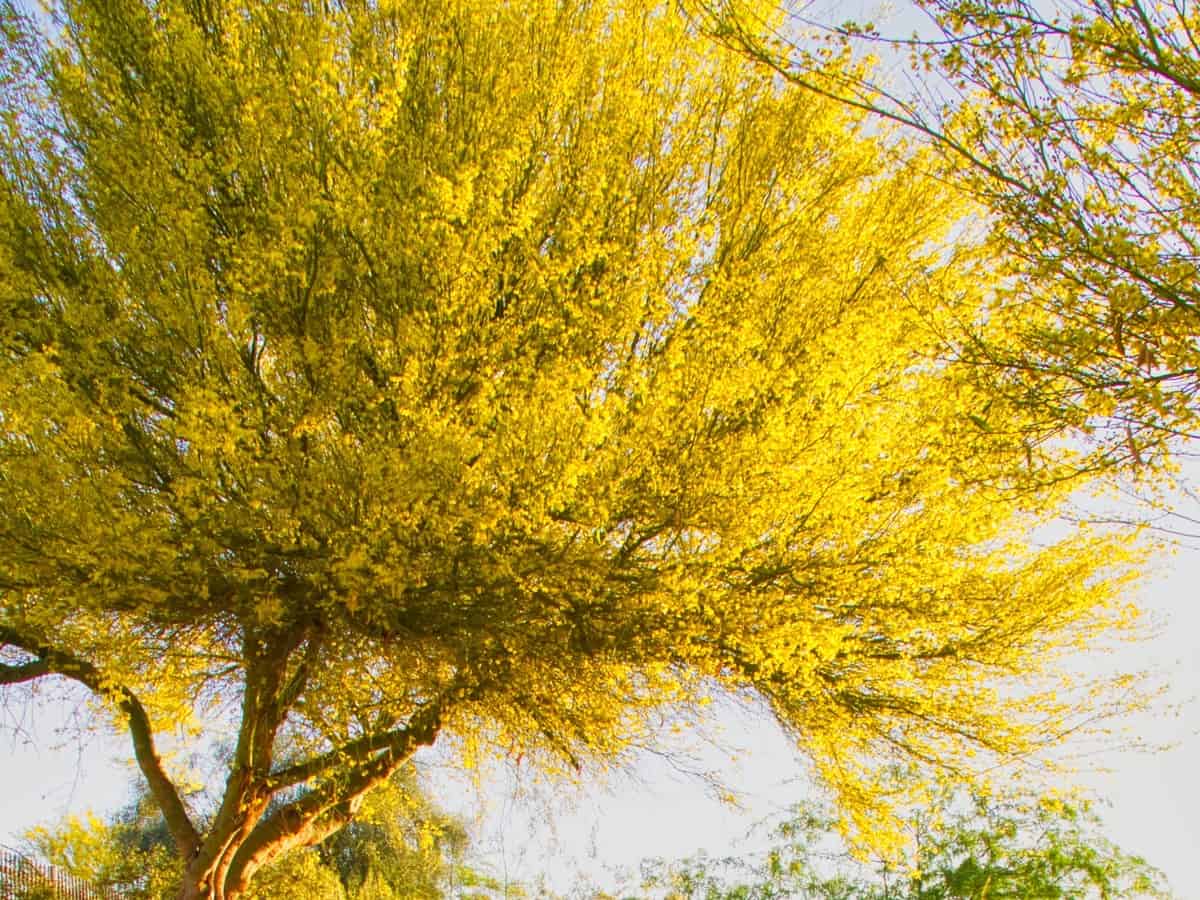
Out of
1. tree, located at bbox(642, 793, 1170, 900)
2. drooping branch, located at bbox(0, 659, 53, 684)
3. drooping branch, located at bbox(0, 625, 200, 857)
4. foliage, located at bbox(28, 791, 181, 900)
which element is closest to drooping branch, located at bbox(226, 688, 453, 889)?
drooping branch, located at bbox(0, 625, 200, 857)

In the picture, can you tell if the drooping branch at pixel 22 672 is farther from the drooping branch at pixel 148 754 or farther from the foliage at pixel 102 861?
the foliage at pixel 102 861

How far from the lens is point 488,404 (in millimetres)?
6820

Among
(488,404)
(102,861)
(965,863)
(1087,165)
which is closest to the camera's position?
(1087,165)

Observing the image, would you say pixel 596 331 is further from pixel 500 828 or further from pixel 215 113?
pixel 500 828

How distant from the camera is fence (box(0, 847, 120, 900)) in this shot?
37.7 feet

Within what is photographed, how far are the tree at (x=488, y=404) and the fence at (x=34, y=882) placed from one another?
160 inches

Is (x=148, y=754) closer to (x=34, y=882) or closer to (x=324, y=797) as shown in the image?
(x=324, y=797)

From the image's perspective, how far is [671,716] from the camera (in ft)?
27.1

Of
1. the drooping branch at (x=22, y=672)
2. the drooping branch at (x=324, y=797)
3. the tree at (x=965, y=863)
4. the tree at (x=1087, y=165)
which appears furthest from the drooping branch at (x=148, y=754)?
the tree at (x=1087, y=165)

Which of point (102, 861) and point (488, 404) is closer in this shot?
point (488, 404)

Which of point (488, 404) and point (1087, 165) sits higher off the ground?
point (488, 404)

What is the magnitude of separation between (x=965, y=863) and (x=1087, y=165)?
25.6 ft

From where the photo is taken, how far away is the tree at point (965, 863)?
31.5 ft

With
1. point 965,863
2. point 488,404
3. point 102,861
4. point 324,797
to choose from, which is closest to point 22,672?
point 324,797
